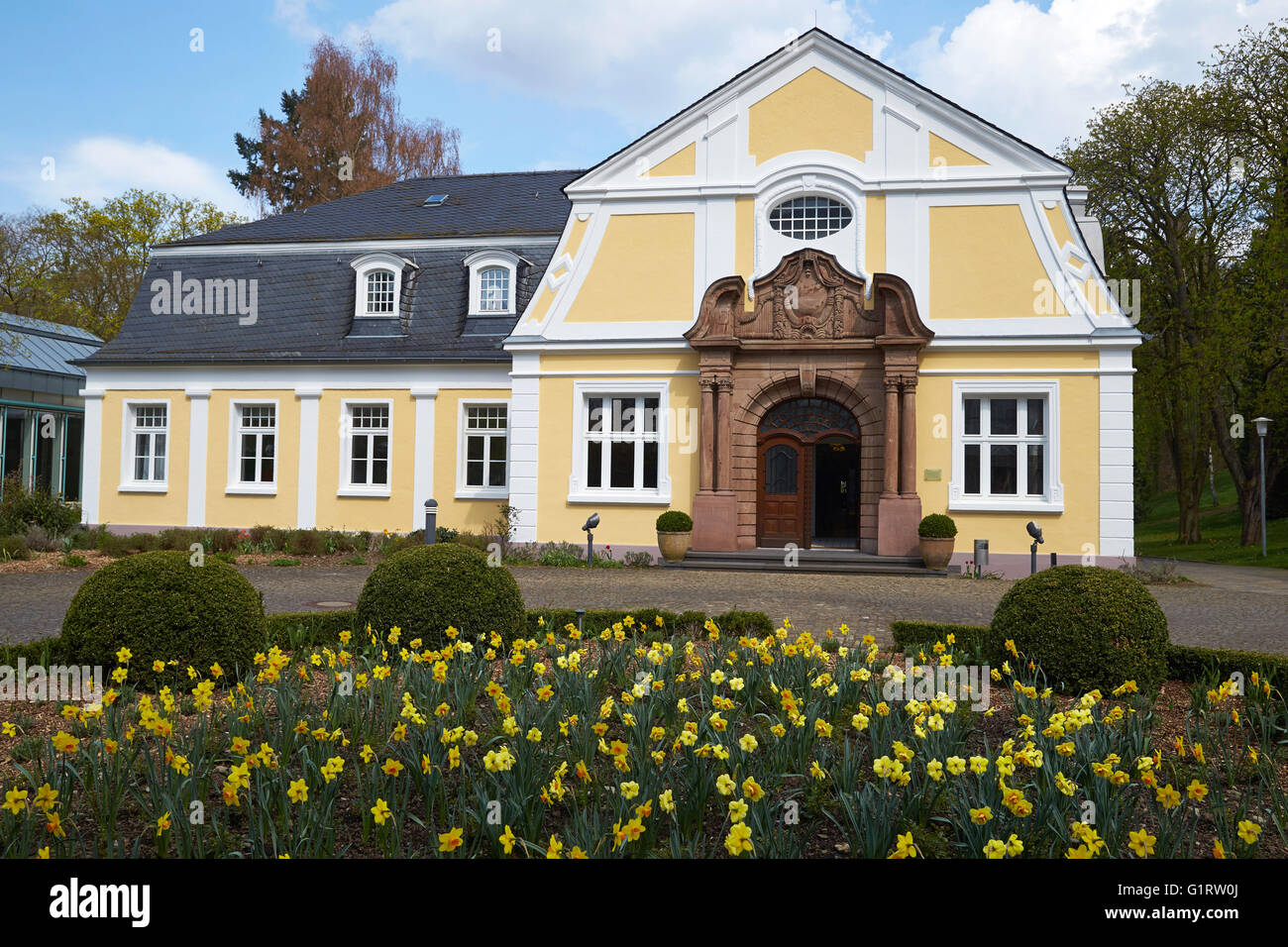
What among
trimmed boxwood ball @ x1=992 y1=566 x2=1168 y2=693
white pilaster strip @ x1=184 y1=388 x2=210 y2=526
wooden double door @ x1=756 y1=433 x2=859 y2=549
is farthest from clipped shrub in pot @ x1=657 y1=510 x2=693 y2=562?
white pilaster strip @ x1=184 y1=388 x2=210 y2=526

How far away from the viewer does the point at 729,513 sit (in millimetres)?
17359

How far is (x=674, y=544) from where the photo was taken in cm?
1705

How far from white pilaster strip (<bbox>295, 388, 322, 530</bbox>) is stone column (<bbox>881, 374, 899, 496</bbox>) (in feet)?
39.6

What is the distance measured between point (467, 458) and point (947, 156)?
11.4 meters

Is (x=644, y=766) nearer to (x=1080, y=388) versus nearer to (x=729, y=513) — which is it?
(x=729, y=513)

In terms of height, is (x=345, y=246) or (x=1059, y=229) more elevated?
(x=345, y=246)

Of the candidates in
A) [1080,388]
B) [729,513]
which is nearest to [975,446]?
[1080,388]

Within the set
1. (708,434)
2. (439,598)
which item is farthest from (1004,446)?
(439,598)

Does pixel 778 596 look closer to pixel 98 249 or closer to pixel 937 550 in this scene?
pixel 937 550

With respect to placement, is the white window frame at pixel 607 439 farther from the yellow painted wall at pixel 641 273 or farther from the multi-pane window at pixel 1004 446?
the multi-pane window at pixel 1004 446

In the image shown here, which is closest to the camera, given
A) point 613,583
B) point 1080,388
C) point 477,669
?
point 477,669

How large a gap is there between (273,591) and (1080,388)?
13.9m

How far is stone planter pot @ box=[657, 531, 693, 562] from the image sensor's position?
17047 mm

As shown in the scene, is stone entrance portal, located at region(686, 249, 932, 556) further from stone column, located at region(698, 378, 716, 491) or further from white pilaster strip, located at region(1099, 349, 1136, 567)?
white pilaster strip, located at region(1099, 349, 1136, 567)
